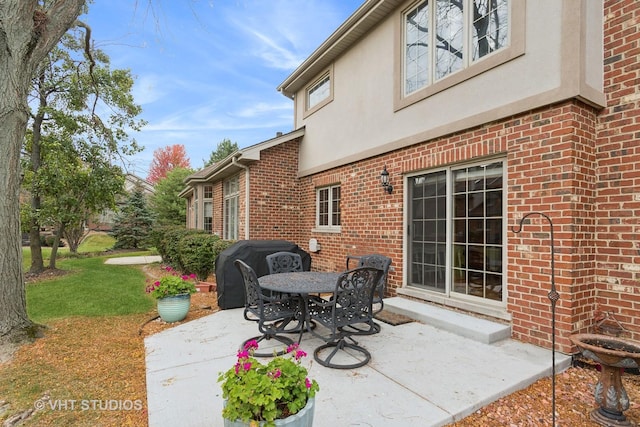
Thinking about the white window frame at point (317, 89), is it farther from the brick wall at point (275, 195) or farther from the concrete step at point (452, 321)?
the concrete step at point (452, 321)

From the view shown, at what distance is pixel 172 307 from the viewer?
5086 mm

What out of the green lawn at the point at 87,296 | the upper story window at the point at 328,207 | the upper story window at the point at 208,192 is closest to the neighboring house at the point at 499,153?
the upper story window at the point at 328,207

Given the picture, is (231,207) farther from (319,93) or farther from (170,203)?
(170,203)

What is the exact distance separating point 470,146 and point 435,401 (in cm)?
333

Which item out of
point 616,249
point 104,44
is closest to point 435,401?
point 616,249

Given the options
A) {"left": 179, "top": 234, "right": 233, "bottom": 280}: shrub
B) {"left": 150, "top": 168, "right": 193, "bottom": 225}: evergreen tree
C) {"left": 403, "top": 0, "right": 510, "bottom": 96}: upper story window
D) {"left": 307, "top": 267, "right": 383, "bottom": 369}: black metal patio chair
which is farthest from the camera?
{"left": 150, "top": 168, "right": 193, "bottom": 225}: evergreen tree

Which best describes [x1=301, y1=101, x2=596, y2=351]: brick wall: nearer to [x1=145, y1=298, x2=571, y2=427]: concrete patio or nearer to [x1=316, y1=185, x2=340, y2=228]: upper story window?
[x1=145, y1=298, x2=571, y2=427]: concrete patio

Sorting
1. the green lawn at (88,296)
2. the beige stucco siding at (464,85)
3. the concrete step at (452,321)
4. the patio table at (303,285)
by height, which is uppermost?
the beige stucco siding at (464,85)

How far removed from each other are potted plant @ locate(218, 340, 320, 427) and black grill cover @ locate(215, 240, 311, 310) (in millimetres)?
3984

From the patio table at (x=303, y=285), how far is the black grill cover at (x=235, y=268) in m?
1.54

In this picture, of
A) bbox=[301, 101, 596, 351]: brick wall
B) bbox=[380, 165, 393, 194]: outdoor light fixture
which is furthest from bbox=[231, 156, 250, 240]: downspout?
bbox=[301, 101, 596, 351]: brick wall

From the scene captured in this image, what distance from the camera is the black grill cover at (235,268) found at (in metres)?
5.78

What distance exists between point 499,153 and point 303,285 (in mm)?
3055

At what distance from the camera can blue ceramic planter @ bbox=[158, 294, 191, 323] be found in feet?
16.7
